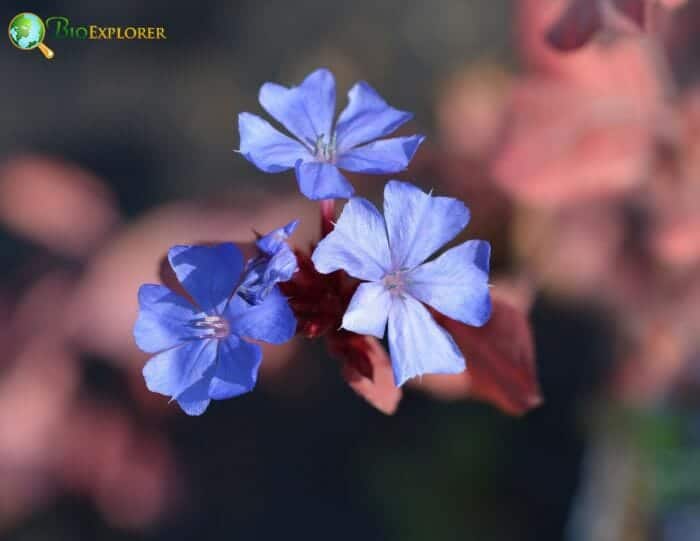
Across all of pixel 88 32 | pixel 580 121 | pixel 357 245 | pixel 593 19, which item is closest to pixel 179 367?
pixel 357 245

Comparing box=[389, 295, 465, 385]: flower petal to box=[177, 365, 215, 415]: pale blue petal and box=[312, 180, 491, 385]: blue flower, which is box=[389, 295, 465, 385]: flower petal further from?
box=[177, 365, 215, 415]: pale blue petal

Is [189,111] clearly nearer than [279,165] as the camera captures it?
No

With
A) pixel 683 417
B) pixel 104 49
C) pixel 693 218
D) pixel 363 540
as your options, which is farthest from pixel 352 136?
pixel 104 49

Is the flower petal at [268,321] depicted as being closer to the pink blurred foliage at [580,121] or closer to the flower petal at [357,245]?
the flower petal at [357,245]

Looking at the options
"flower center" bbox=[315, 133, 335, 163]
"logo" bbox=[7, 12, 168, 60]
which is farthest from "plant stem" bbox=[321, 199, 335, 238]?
"logo" bbox=[7, 12, 168, 60]

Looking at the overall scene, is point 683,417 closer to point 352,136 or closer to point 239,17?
point 352,136

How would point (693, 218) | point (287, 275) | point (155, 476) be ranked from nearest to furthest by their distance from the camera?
1. point (287, 275)
2. point (693, 218)
3. point (155, 476)

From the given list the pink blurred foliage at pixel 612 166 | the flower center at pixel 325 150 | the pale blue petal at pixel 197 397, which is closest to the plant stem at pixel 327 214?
the flower center at pixel 325 150
